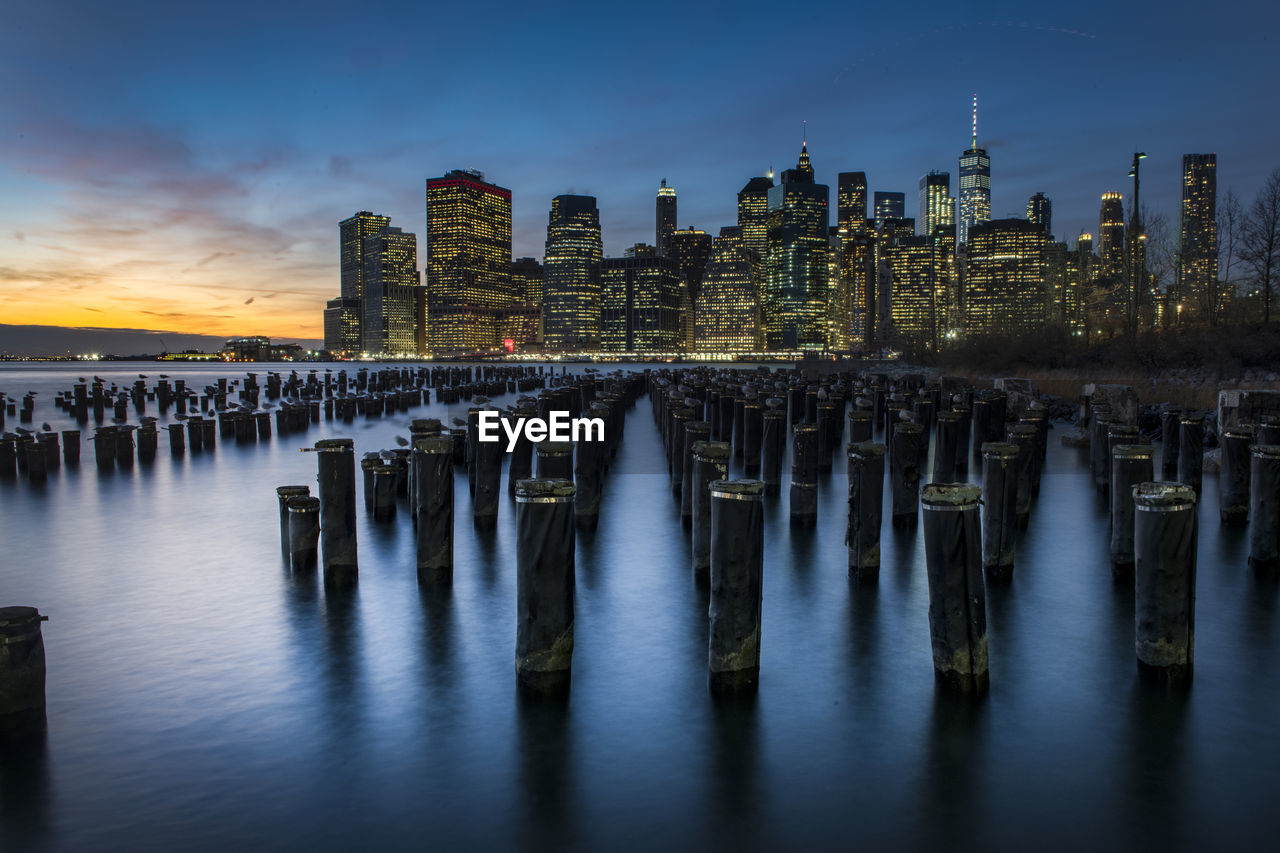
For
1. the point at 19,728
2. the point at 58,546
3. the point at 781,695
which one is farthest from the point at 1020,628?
the point at 58,546

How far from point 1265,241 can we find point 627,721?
45.7m

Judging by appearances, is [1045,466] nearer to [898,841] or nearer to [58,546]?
[898,841]

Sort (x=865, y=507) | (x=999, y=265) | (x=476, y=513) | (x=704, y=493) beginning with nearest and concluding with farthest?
(x=865, y=507), (x=704, y=493), (x=476, y=513), (x=999, y=265)

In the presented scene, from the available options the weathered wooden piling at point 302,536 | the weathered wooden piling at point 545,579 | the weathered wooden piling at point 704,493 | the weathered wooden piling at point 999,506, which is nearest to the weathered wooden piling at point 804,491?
the weathered wooden piling at point 704,493

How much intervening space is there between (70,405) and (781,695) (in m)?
47.3

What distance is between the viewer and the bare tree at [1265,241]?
39.0 metres

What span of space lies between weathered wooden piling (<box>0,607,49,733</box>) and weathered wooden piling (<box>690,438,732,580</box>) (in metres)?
6.41

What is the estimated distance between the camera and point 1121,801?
533 centimetres

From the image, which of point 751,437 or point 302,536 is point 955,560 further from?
point 751,437

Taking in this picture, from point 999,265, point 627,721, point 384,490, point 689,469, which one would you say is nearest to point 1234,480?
point 689,469

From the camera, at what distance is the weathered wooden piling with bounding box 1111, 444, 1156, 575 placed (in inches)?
365

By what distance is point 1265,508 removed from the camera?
9883 millimetres

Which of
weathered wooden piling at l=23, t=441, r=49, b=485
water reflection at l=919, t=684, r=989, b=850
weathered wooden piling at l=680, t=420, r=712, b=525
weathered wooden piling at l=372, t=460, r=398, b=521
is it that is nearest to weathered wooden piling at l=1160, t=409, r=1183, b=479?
weathered wooden piling at l=680, t=420, r=712, b=525

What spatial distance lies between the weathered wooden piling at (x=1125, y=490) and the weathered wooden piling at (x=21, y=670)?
963 cm
